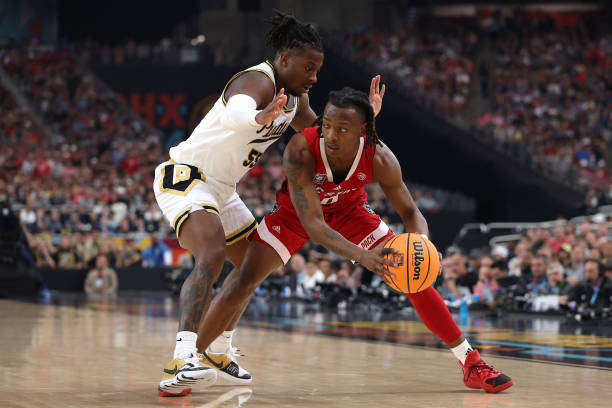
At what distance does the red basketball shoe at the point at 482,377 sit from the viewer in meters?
5.75

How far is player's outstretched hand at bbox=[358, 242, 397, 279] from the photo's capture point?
5512 mm

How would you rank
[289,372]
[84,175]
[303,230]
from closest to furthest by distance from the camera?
[303,230], [289,372], [84,175]

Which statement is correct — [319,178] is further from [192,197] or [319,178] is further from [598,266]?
[598,266]

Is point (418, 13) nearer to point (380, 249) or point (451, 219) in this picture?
point (451, 219)

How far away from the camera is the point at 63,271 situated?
63.3 feet

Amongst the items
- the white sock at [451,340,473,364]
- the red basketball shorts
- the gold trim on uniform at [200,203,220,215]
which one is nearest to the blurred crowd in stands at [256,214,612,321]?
the white sock at [451,340,473,364]

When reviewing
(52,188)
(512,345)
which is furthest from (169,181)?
(52,188)

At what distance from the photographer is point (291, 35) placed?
19.5ft

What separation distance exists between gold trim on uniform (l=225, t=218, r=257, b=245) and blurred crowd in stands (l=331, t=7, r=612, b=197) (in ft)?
52.8

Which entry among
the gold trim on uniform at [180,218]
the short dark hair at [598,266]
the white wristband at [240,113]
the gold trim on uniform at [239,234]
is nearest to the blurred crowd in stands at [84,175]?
the short dark hair at [598,266]

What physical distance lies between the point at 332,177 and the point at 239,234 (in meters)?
0.80

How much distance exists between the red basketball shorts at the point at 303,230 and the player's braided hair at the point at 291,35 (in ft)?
3.39

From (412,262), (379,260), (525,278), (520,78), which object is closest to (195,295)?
(379,260)

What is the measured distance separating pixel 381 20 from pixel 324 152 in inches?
1059
